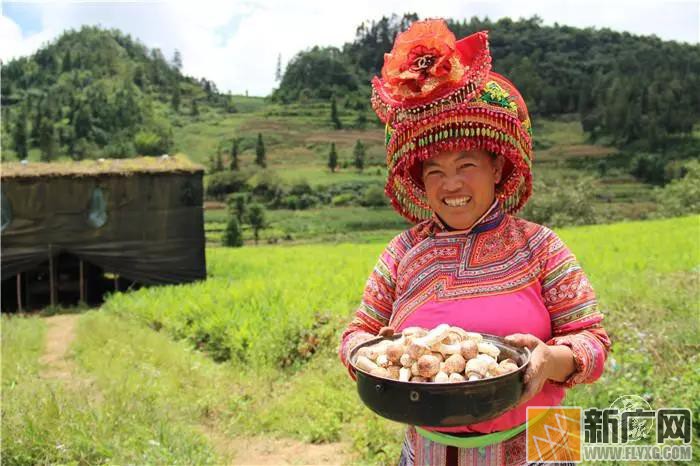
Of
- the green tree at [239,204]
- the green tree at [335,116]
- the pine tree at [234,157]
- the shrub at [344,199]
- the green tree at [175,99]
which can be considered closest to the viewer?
the green tree at [239,204]

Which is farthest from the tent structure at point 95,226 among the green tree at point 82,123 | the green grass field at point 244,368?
the green tree at point 82,123

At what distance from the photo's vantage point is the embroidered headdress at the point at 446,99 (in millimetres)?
1634

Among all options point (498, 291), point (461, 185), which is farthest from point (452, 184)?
point (498, 291)

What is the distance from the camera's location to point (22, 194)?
37.9 feet

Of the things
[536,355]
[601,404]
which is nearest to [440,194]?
[536,355]

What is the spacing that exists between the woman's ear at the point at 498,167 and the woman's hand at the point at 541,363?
51 cm

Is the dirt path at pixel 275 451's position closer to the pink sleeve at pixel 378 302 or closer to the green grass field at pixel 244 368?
the green grass field at pixel 244 368

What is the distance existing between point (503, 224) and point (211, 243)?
117 feet

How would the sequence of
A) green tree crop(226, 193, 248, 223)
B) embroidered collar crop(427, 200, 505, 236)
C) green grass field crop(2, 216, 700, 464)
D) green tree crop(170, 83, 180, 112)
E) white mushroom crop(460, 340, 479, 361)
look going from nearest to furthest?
1. white mushroom crop(460, 340, 479, 361)
2. embroidered collar crop(427, 200, 505, 236)
3. green grass field crop(2, 216, 700, 464)
4. green tree crop(226, 193, 248, 223)
5. green tree crop(170, 83, 180, 112)

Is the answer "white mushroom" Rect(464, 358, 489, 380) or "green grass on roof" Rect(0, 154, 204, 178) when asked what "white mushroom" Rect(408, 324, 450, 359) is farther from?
"green grass on roof" Rect(0, 154, 204, 178)

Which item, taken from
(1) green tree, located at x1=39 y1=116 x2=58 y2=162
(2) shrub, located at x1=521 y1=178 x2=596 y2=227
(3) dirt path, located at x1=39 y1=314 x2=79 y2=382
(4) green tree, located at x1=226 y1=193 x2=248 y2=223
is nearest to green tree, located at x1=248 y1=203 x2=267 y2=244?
(4) green tree, located at x1=226 y1=193 x2=248 y2=223

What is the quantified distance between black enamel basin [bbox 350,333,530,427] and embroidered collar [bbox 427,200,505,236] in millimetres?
484

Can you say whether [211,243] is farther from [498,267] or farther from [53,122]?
[498,267]

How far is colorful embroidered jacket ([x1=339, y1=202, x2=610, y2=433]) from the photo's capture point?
1.61 m
